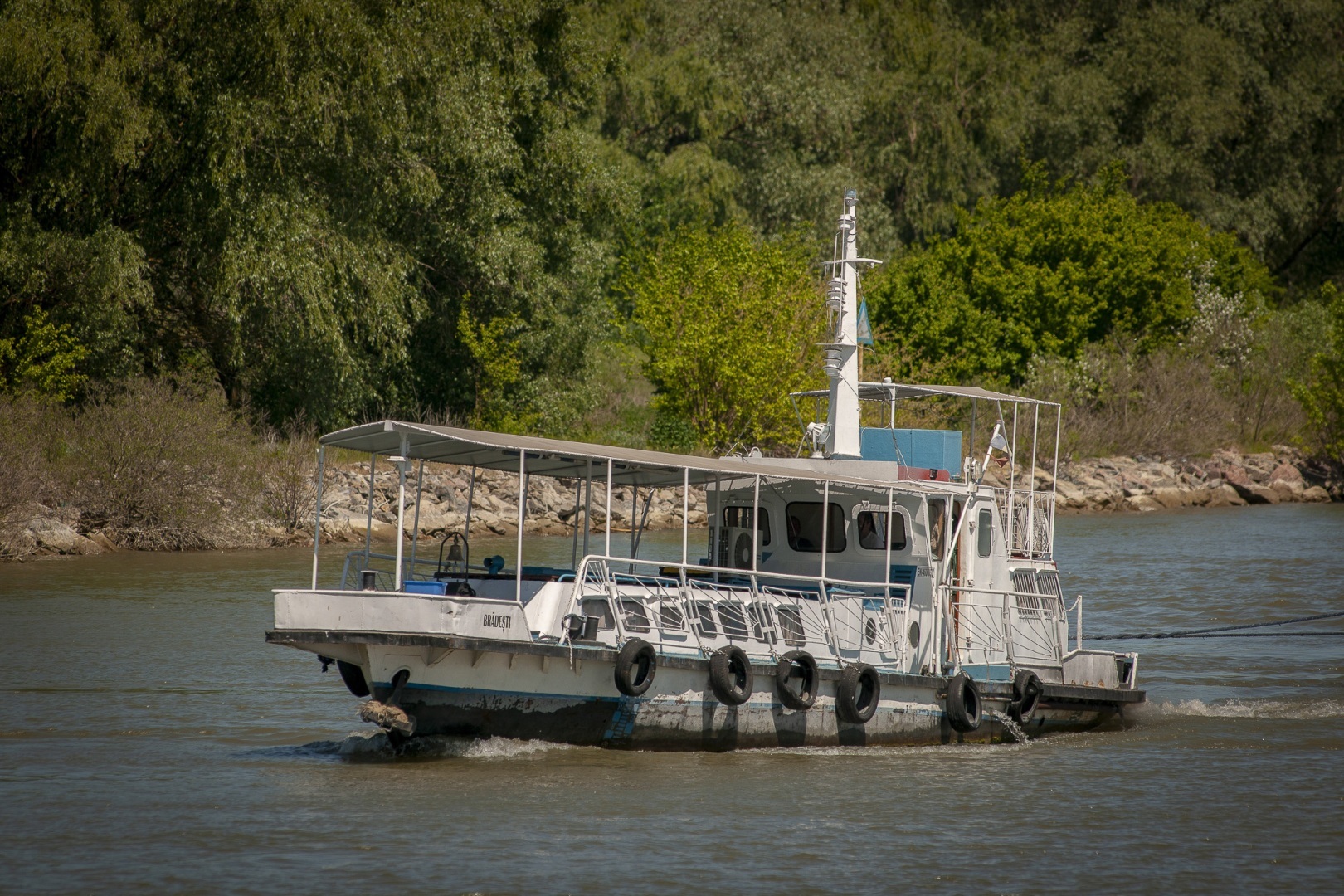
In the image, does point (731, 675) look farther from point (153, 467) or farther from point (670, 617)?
point (153, 467)

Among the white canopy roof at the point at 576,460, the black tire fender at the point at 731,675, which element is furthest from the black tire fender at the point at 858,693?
the white canopy roof at the point at 576,460

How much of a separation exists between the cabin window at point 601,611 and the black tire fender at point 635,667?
285 millimetres

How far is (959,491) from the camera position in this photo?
696 inches

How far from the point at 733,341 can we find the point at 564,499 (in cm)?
823

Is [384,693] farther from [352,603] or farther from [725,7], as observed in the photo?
[725,7]

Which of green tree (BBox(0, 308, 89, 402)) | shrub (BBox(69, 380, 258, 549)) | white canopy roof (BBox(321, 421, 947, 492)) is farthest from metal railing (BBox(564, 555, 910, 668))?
green tree (BBox(0, 308, 89, 402))

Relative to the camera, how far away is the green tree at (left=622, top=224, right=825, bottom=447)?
48.5 m

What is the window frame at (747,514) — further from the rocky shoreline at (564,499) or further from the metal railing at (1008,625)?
the metal railing at (1008,625)

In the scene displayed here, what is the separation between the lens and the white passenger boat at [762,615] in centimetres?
1451

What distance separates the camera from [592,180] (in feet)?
143

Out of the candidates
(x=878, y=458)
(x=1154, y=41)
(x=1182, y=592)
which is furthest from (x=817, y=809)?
(x=1154, y=41)

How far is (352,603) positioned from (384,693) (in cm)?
103

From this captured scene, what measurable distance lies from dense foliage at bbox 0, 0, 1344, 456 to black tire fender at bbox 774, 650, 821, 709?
2203 cm

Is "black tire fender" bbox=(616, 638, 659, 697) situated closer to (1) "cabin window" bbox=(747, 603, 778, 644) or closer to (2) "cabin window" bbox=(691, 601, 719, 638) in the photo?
(2) "cabin window" bbox=(691, 601, 719, 638)
